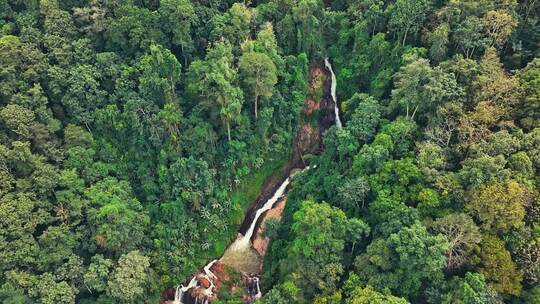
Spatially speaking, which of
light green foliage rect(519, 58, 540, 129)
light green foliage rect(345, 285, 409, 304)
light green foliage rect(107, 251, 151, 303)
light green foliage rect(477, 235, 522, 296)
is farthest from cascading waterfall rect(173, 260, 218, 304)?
light green foliage rect(519, 58, 540, 129)

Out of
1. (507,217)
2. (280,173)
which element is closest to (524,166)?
(507,217)

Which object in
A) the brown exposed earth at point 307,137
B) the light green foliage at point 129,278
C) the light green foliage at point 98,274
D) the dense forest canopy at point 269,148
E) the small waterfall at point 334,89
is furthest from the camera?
the small waterfall at point 334,89

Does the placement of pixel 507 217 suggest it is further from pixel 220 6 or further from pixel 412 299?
pixel 220 6

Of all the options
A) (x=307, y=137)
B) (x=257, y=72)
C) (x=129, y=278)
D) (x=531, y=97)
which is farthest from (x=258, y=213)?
(x=531, y=97)

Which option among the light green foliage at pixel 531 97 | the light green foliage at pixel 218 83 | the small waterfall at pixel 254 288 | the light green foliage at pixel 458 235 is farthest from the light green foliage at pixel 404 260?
the light green foliage at pixel 218 83

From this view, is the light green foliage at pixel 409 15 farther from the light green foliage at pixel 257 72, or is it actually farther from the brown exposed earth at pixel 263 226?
the brown exposed earth at pixel 263 226

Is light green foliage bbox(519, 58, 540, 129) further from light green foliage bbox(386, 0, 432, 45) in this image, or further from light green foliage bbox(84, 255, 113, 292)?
light green foliage bbox(84, 255, 113, 292)

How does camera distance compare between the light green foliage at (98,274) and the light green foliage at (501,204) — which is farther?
the light green foliage at (98,274)
